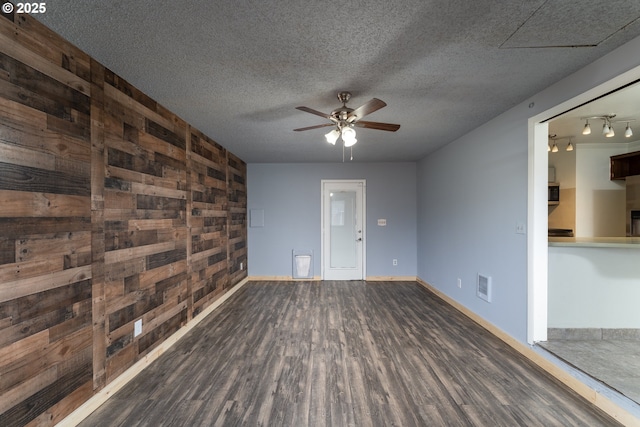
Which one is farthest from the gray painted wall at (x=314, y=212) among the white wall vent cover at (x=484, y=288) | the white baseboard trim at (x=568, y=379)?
the white baseboard trim at (x=568, y=379)

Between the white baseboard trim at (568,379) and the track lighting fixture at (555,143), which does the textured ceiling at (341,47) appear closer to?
the track lighting fixture at (555,143)

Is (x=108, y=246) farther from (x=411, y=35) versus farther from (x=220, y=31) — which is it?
(x=411, y=35)

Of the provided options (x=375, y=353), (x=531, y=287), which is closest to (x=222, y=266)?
(x=375, y=353)

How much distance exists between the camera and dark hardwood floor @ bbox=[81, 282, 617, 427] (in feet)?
6.01

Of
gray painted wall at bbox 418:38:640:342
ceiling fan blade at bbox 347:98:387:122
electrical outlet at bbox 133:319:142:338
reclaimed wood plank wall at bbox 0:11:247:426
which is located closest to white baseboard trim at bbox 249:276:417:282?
gray painted wall at bbox 418:38:640:342

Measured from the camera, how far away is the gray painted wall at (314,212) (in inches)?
225

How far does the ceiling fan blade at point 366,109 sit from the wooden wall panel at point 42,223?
1943 mm

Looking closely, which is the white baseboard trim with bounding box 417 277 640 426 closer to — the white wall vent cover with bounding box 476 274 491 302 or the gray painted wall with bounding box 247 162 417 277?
the white wall vent cover with bounding box 476 274 491 302

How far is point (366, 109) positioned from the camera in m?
2.23

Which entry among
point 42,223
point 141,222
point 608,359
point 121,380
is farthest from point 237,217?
point 608,359

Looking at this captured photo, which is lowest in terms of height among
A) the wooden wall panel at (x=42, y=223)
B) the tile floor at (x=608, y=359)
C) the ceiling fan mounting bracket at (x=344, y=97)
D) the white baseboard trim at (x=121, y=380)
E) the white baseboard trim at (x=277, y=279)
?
the white baseboard trim at (x=277, y=279)

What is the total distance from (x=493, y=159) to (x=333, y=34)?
2455 millimetres

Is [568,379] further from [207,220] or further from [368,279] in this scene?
[207,220]

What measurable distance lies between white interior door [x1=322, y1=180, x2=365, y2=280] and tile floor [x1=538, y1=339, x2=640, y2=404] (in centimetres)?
348
